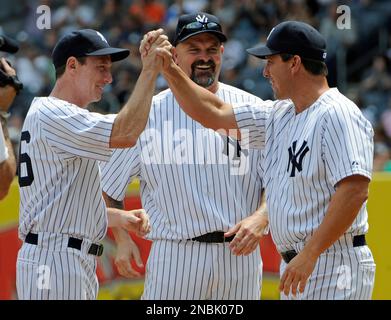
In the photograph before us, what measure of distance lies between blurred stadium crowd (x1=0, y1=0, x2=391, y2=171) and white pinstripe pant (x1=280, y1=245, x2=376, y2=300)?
6817 mm

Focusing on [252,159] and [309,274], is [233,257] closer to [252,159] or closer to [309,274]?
[252,159]

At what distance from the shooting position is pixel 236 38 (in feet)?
42.7

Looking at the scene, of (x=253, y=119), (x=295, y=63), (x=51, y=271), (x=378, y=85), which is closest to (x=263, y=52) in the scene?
(x=295, y=63)

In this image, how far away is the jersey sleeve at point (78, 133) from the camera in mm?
5070

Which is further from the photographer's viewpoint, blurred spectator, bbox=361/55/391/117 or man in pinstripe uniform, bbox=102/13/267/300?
blurred spectator, bbox=361/55/391/117

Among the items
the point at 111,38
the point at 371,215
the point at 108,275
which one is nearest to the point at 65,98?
the point at 108,275

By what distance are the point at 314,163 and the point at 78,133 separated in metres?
1.24

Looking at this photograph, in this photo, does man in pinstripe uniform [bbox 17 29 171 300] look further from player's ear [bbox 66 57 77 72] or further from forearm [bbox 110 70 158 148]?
player's ear [bbox 66 57 77 72]

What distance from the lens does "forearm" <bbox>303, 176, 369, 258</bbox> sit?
4.57 m

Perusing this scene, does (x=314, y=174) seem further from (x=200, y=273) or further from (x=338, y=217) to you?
(x=200, y=273)

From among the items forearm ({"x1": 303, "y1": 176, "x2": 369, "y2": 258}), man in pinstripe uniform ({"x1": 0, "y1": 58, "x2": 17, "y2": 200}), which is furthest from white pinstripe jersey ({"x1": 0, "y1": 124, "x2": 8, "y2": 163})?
forearm ({"x1": 303, "y1": 176, "x2": 369, "y2": 258})

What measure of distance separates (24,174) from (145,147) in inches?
36.2

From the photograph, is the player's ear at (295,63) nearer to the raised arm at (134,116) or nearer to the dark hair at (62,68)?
the raised arm at (134,116)

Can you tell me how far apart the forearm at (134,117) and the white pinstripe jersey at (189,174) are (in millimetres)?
738
